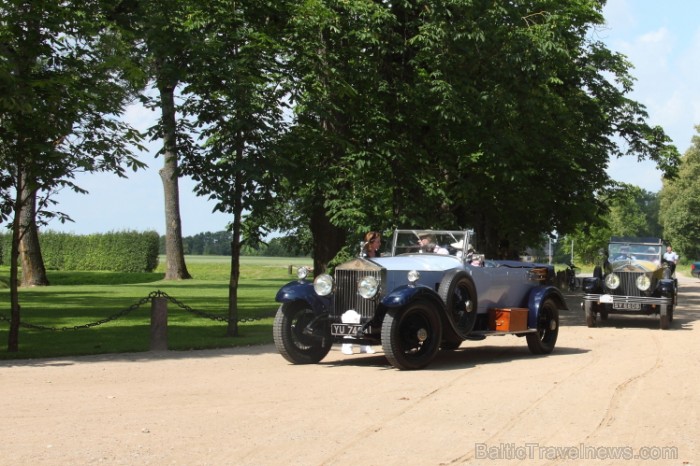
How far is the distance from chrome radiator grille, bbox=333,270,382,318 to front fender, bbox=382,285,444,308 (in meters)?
0.41

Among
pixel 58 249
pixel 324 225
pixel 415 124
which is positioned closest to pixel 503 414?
pixel 415 124

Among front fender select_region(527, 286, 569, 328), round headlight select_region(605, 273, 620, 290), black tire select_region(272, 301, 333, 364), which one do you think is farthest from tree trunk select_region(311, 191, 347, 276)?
black tire select_region(272, 301, 333, 364)

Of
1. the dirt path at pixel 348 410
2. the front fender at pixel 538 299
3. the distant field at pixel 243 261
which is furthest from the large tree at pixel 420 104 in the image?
the distant field at pixel 243 261

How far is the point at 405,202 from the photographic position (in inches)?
899

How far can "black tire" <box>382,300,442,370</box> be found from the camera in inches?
495

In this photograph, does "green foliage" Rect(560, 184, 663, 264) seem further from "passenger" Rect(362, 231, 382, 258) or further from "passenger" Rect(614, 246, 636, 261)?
"passenger" Rect(362, 231, 382, 258)

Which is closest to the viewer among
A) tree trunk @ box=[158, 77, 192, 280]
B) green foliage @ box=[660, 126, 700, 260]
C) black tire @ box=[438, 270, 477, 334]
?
black tire @ box=[438, 270, 477, 334]

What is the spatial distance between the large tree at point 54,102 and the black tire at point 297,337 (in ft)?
13.5

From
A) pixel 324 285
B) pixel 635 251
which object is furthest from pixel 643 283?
pixel 324 285

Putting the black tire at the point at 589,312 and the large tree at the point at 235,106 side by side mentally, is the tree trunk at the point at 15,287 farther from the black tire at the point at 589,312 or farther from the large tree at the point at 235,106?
the black tire at the point at 589,312

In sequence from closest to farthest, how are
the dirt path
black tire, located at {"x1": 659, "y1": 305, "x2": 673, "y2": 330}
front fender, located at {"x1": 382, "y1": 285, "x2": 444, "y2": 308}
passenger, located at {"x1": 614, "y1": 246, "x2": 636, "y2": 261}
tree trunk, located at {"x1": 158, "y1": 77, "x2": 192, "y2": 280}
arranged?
the dirt path < front fender, located at {"x1": 382, "y1": 285, "x2": 444, "y2": 308} < black tire, located at {"x1": 659, "y1": 305, "x2": 673, "y2": 330} < passenger, located at {"x1": 614, "y1": 246, "x2": 636, "y2": 261} < tree trunk, located at {"x1": 158, "y1": 77, "x2": 192, "y2": 280}

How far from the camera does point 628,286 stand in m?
21.6

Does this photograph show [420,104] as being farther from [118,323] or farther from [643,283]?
[118,323]

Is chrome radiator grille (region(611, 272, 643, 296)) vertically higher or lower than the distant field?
lower
